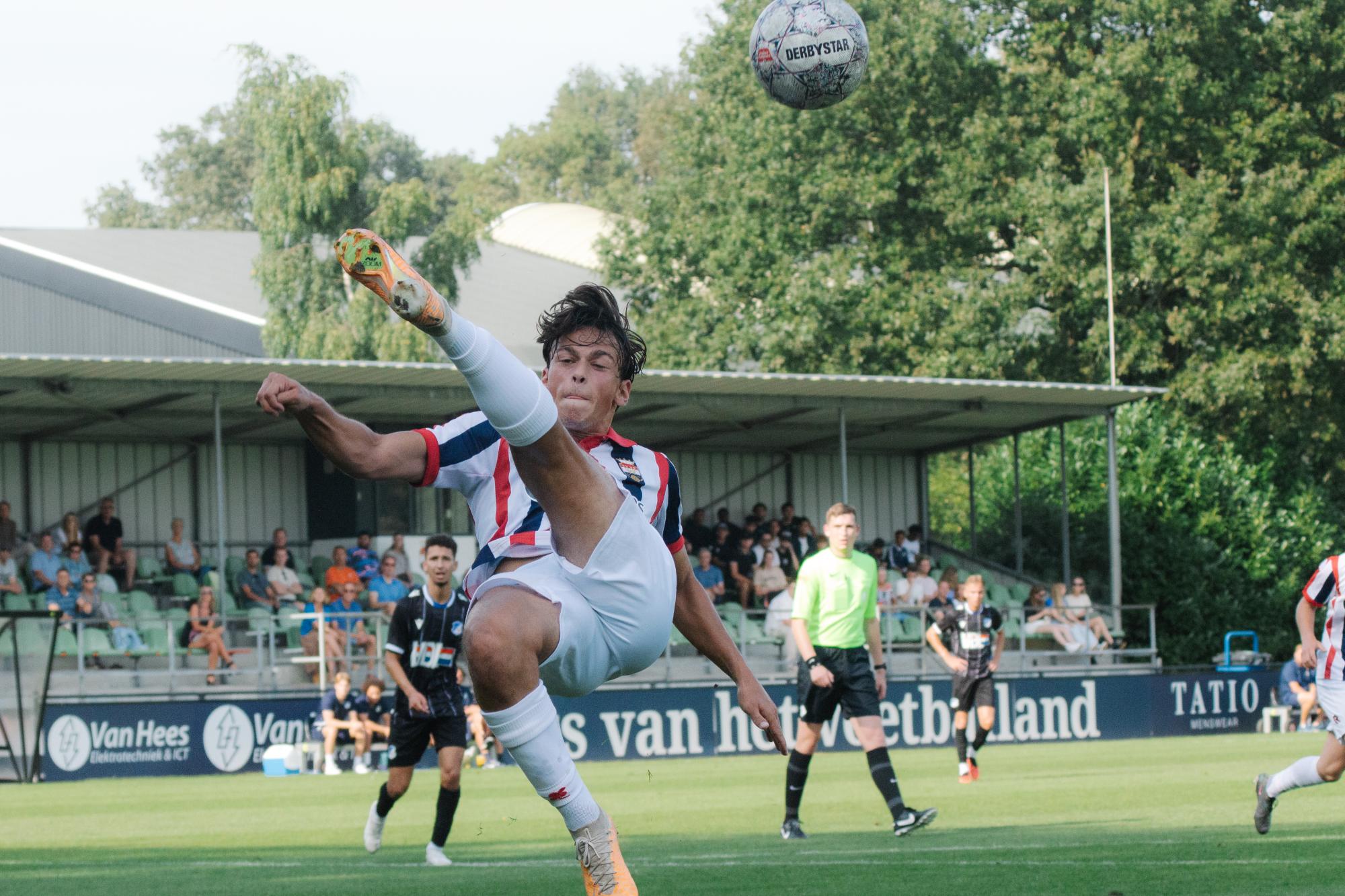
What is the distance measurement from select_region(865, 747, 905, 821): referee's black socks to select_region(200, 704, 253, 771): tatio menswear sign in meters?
11.6

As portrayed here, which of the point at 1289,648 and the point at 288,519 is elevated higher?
the point at 288,519

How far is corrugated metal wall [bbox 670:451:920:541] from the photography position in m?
31.7

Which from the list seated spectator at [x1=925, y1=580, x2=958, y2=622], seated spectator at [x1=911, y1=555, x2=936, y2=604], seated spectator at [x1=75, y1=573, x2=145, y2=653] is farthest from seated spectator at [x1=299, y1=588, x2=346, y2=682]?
seated spectator at [x1=911, y1=555, x2=936, y2=604]

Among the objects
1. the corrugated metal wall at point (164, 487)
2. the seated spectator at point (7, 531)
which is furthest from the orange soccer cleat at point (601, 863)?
the corrugated metal wall at point (164, 487)

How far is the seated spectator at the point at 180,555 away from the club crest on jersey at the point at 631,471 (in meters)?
19.6

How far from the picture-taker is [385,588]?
A: 2366 centimetres

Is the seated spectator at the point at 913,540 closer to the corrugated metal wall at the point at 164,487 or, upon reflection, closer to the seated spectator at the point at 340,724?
the corrugated metal wall at the point at 164,487

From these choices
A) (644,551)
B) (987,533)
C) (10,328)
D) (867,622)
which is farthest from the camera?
(987,533)

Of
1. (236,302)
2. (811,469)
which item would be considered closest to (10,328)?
(236,302)

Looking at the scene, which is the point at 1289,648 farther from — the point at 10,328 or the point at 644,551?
the point at 644,551

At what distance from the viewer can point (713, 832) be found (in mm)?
11789

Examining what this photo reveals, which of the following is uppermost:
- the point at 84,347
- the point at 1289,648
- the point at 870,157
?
the point at 870,157

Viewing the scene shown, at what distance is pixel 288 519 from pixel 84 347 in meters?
6.94

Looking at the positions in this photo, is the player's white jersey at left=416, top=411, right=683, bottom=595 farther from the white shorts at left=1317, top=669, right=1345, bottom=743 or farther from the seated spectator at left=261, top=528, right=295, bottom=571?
the seated spectator at left=261, top=528, right=295, bottom=571
